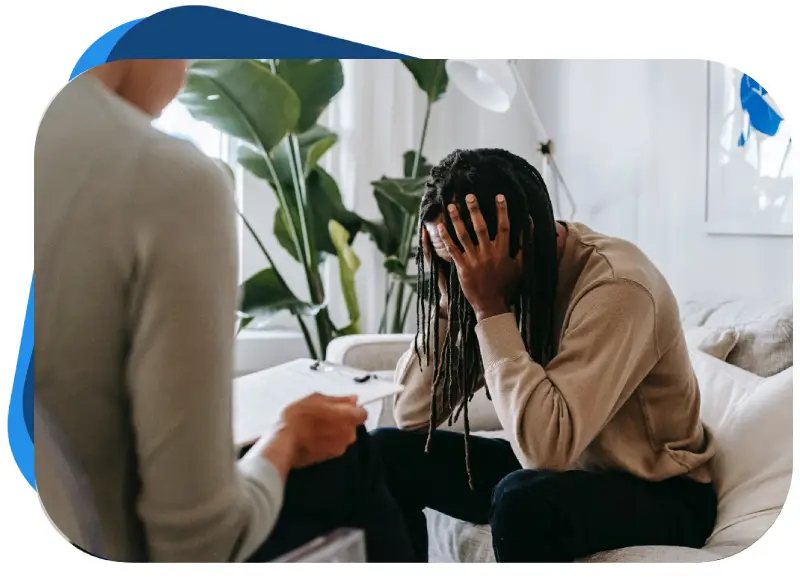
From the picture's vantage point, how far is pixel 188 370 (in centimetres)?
81

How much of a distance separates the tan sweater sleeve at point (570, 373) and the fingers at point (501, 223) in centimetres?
8

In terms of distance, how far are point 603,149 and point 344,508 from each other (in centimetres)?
54

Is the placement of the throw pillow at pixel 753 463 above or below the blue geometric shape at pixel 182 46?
below

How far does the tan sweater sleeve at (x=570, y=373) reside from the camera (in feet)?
2.79

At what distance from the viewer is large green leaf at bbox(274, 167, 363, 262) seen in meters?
0.92

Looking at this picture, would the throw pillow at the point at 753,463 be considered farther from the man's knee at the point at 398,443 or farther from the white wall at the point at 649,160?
the man's knee at the point at 398,443

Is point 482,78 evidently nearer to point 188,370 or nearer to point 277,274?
point 277,274

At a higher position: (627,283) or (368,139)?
(368,139)

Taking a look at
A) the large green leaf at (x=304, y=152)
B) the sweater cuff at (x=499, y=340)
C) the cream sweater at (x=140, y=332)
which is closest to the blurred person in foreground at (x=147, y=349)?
the cream sweater at (x=140, y=332)

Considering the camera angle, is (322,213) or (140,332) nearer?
(140,332)

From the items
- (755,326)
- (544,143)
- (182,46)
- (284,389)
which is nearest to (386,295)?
(284,389)

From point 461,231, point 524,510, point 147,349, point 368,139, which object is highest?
point 368,139

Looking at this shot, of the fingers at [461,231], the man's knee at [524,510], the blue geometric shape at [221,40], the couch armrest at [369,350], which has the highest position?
the blue geometric shape at [221,40]

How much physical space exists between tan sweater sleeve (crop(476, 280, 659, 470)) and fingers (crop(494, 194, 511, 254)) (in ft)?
0.27
